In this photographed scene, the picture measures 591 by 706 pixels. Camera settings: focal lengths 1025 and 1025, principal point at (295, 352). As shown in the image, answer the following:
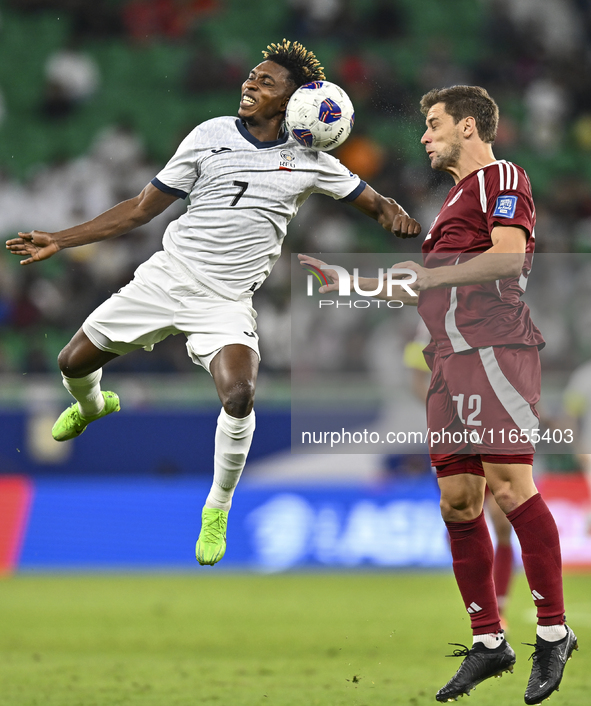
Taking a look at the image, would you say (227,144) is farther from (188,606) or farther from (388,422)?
(188,606)

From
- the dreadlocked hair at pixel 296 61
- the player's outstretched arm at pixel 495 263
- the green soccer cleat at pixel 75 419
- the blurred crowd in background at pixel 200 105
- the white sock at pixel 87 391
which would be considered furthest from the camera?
the blurred crowd in background at pixel 200 105

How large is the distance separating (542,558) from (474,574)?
36 centimetres

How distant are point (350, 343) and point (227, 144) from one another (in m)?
2.68

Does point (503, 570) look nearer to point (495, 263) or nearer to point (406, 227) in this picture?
point (406, 227)

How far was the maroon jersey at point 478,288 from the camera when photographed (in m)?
4.59

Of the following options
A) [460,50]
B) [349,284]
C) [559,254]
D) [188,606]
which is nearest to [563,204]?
[460,50]

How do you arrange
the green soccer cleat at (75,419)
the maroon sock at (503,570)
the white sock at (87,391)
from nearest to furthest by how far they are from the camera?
the white sock at (87,391) < the green soccer cleat at (75,419) < the maroon sock at (503,570)

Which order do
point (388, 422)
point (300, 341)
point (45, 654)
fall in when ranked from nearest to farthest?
point (300, 341) < point (45, 654) < point (388, 422)

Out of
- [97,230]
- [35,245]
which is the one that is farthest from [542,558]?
[35,245]

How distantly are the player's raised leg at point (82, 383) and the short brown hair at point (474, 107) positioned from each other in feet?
6.73

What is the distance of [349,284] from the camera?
4891 mm

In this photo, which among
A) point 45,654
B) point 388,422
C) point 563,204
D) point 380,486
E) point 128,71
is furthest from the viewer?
point 128,71

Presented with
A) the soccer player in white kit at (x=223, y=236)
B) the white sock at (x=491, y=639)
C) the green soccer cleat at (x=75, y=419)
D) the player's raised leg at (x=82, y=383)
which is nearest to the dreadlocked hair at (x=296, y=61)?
the soccer player in white kit at (x=223, y=236)

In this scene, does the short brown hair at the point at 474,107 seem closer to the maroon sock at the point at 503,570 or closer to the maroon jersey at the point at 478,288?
the maroon jersey at the point at 478,288
